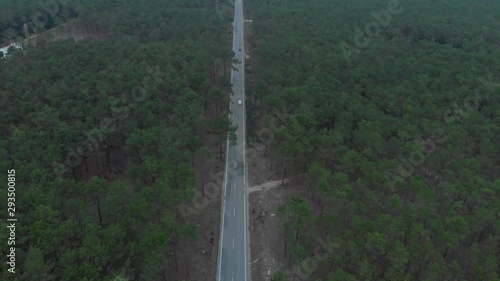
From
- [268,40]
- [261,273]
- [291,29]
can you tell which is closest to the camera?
[261,273]

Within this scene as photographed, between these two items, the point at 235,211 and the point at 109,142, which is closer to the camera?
the point at 235,211

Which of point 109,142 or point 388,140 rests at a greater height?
point 388,140

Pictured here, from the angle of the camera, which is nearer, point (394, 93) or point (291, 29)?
point (394, 93)

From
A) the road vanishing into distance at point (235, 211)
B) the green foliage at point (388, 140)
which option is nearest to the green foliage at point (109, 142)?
the road vanishing into distance at point (235, 211)

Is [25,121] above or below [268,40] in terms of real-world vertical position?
below

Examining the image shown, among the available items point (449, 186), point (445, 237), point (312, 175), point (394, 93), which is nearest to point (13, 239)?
point (312, 175)

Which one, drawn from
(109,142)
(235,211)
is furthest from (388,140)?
(109,142)

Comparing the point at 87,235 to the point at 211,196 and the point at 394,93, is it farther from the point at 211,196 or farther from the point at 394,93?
the point at 394,93

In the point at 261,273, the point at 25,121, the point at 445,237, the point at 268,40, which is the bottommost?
the point at 261,273

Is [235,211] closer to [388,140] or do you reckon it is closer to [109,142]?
[109,142]
